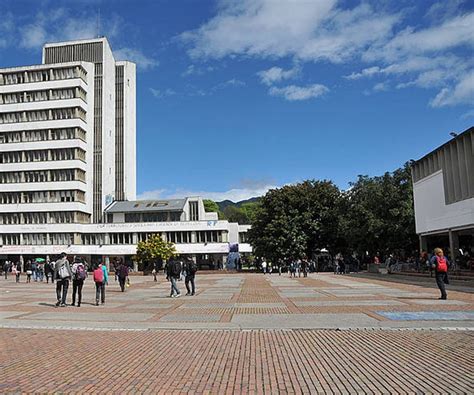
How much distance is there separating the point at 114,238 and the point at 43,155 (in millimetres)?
16416

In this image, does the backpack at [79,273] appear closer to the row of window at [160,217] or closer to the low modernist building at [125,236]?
the low modernist building at [125,236]

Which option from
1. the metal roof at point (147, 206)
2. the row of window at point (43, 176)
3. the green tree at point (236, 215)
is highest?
the row of window at point (43, 176)

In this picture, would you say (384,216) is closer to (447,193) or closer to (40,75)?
(447,193)

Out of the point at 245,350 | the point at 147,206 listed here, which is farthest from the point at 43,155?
the point at 245,350

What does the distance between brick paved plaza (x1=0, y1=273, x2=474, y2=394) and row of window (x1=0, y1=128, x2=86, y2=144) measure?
202ft

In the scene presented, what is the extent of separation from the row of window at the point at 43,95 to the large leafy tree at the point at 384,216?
149 feet

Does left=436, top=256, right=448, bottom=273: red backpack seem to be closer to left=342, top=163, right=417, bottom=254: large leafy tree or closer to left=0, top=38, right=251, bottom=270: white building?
left=342, top=163, right=417, bottom=254: large leafy tree

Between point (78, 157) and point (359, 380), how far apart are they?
2807 inches

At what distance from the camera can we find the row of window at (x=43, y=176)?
7256 cm

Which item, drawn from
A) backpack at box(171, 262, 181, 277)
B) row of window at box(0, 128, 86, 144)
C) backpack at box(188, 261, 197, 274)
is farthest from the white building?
backpack at box(171, 262, 181, 277)

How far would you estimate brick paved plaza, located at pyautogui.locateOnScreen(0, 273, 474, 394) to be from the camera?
6.34 meters

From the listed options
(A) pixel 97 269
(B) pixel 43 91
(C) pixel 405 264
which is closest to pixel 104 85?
(B) pixel 43 91

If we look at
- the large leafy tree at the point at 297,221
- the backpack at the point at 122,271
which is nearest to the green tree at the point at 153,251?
the large leafy tree at the point at 297,221

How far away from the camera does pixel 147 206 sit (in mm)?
75625
